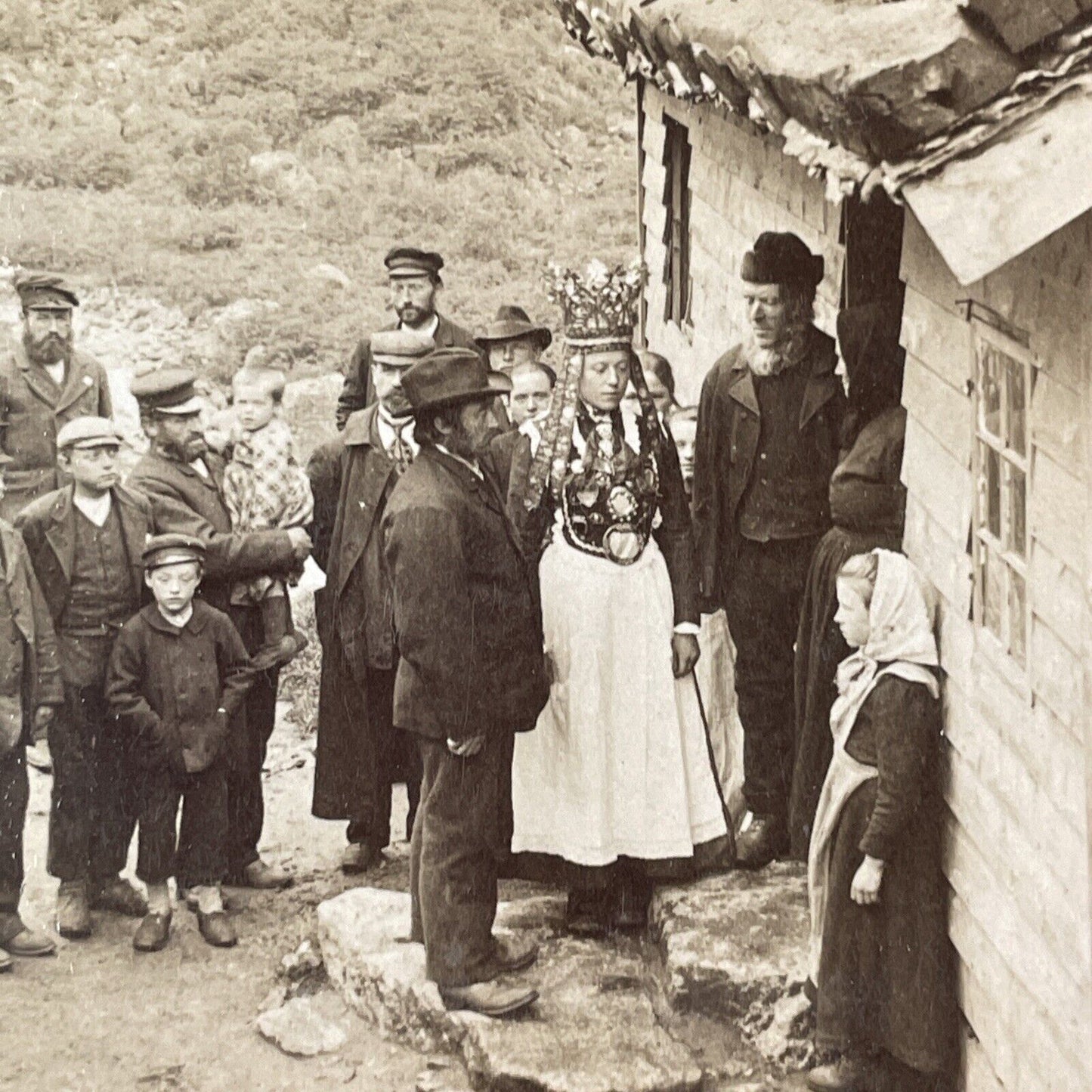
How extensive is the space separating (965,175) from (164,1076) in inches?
166

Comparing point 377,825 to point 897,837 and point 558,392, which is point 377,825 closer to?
point 558,392

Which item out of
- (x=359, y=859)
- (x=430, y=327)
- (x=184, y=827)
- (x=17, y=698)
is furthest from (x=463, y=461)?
(x=430, y=327)

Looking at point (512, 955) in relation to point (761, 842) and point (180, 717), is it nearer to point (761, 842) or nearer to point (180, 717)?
point (761, 842)

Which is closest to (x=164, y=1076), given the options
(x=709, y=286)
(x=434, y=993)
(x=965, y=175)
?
(x=434, y=993)

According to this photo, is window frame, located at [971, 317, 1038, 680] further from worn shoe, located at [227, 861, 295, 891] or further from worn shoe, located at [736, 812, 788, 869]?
worn shoe, located at [227, 861, 295, 891]

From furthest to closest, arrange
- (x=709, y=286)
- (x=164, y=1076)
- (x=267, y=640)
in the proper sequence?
(x=709, y=286) → (x=267, y=640) → (x=164, y=1076)

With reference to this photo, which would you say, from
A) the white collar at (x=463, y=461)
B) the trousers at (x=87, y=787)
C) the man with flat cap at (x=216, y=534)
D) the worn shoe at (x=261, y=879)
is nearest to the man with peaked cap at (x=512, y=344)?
the man with flat cap at (x=216, y=534)

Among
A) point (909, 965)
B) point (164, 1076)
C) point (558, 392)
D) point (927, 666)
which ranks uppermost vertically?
point (558, 392)

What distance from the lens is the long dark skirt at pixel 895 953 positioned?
5.47 meters

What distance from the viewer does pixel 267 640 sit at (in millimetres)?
7570

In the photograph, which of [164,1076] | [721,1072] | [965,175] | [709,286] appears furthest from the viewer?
[709,286]

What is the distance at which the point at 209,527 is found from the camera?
7.30m

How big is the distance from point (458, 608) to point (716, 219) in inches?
202

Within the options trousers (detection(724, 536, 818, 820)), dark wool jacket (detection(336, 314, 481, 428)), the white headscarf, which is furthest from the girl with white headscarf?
dark wool jacket (detection(336, 314, 481, 428))
